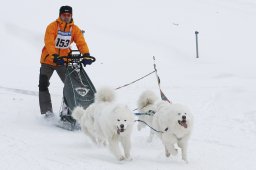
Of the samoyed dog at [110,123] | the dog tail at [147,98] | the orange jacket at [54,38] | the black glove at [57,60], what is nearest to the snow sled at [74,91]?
the black glove at [57,60]

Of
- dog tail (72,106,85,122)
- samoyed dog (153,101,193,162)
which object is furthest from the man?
samoyed dog (153,101,193,162)

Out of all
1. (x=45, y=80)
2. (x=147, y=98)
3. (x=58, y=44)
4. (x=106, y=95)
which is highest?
(x=58, y=44)

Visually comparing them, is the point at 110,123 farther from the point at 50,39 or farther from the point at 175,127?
the point at 50,39

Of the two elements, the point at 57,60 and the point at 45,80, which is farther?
the point at 45,80

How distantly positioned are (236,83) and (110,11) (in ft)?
26.1

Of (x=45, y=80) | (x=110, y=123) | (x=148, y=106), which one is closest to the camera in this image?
(x=110, y=123)

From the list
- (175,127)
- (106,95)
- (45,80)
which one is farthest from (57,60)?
(175,127)

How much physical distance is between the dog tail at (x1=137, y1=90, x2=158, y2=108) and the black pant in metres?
1.30

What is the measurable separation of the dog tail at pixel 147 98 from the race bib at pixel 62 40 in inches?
54.5

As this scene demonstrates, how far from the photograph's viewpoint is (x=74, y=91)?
6.96 metres

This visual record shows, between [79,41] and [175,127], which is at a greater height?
[79,41]

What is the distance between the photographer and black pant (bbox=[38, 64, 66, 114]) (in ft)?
24.3

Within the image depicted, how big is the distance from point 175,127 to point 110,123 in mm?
703

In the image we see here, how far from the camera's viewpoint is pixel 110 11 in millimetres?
17016
